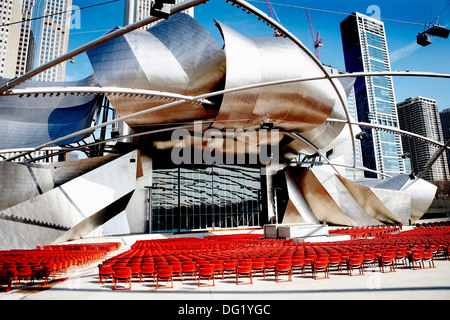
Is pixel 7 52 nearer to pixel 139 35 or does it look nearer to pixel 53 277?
pixel 139 35

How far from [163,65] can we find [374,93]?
563 ft

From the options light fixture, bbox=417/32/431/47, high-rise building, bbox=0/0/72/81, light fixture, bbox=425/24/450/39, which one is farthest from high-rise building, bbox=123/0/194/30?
light fixture, bbox=425/24/450/39

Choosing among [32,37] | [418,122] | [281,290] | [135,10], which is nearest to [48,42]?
[32,37]

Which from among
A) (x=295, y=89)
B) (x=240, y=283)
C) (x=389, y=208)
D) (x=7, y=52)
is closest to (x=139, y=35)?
(x=295, y=89)

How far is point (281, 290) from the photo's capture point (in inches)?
232

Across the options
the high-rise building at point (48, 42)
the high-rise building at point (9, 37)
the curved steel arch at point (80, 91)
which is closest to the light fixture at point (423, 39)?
the curved steel arch at point (80, 91)

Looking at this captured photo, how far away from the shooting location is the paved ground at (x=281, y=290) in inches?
204

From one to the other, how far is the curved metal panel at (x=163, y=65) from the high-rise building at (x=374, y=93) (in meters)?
126

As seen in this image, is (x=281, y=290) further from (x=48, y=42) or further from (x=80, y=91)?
(x=48, y=42)

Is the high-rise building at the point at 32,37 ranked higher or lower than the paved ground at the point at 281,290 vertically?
higher

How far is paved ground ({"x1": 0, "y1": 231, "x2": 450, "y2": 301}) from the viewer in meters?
5.19

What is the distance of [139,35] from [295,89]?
14314 millimetres

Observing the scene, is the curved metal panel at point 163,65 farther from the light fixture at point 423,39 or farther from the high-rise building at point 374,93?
the high-rise building at point 374,93

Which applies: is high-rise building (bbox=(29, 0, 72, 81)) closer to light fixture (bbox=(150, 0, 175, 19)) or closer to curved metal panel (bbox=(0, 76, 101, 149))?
curved metal panel (bbox=(0, 76, 101, 149))
